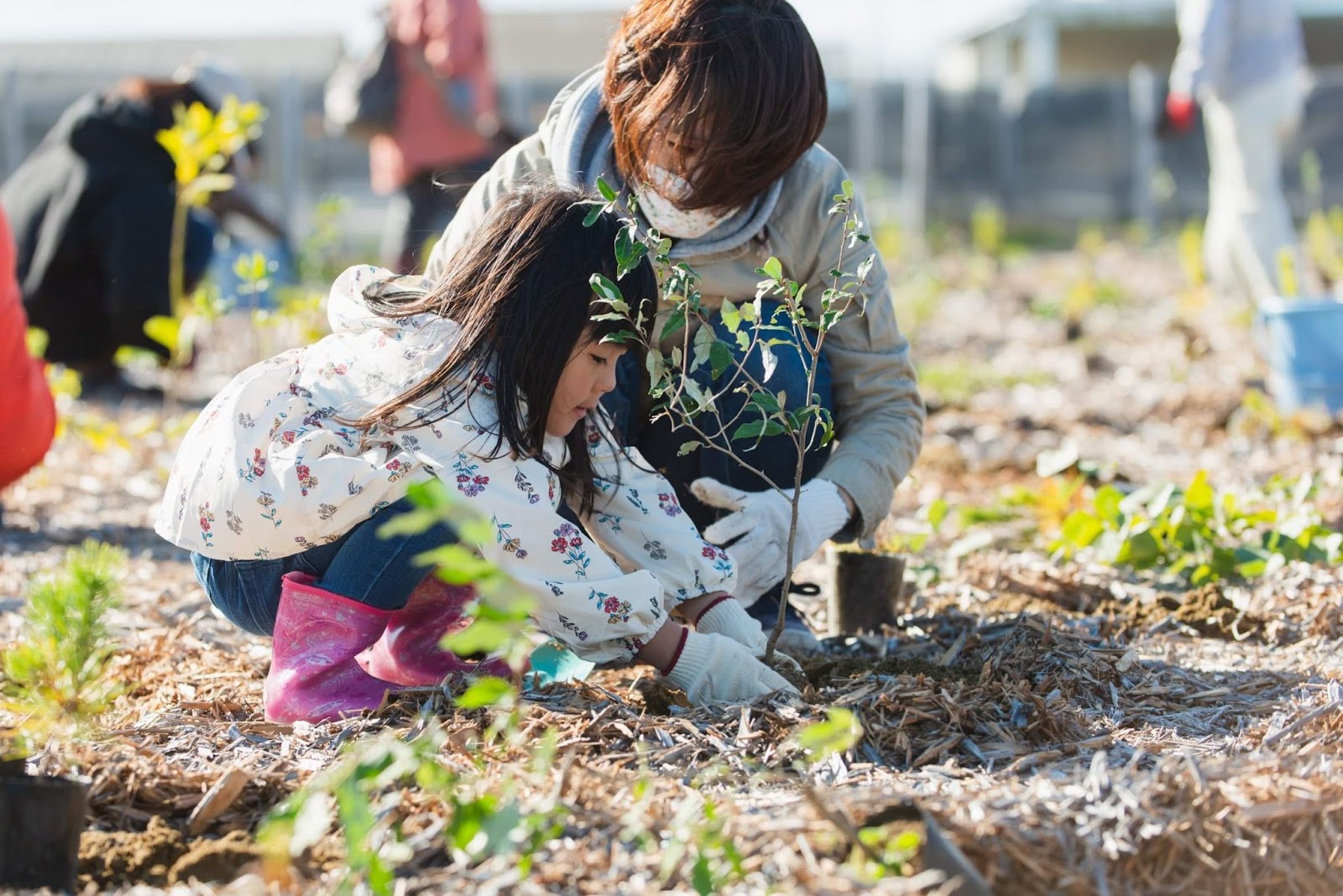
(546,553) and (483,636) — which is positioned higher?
(483,636)

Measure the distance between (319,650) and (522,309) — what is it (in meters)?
0.57

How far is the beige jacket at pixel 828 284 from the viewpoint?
2.48 meters

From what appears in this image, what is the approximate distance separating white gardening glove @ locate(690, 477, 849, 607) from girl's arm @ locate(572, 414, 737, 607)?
0.39ft

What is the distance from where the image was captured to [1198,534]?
9.36ft

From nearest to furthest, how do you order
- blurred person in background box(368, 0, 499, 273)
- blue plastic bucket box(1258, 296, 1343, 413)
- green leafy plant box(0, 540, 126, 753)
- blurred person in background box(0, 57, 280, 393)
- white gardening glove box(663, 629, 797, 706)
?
1. green leafy plant box(0, 540, 126, 753)
2. white gardening glove box(663, 629, 797, 706)
3. blue plastic bucket box(1258, 296, 1343, 413)
4. blurred person in background box(0, 57, 280, 393)
5. blurred person in background box(368, 0, 499, 273)

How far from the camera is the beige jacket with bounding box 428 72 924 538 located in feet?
8.13

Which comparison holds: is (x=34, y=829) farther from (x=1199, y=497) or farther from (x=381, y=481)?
(x=1199, y=497)

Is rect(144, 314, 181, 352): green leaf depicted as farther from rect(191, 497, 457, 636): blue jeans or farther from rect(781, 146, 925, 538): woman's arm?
rect(781, 146, 925, 538): woman's arm

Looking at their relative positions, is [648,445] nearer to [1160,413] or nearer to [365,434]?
[365,434]

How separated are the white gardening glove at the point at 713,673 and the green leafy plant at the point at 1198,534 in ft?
3.67

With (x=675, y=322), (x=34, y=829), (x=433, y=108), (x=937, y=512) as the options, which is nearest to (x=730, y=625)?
(x=675, y=322)

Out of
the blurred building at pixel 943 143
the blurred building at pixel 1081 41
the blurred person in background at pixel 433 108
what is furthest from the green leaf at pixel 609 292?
the blurred building at pixel 1081 41

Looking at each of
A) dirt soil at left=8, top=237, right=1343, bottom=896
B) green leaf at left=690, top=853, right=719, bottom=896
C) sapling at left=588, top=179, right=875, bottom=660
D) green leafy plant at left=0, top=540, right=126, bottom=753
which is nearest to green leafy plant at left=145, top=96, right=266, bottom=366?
dirt soil at left=8, top=237, right=1343, bottom=896

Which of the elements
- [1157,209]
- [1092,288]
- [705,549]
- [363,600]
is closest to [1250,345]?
[1092,288]
